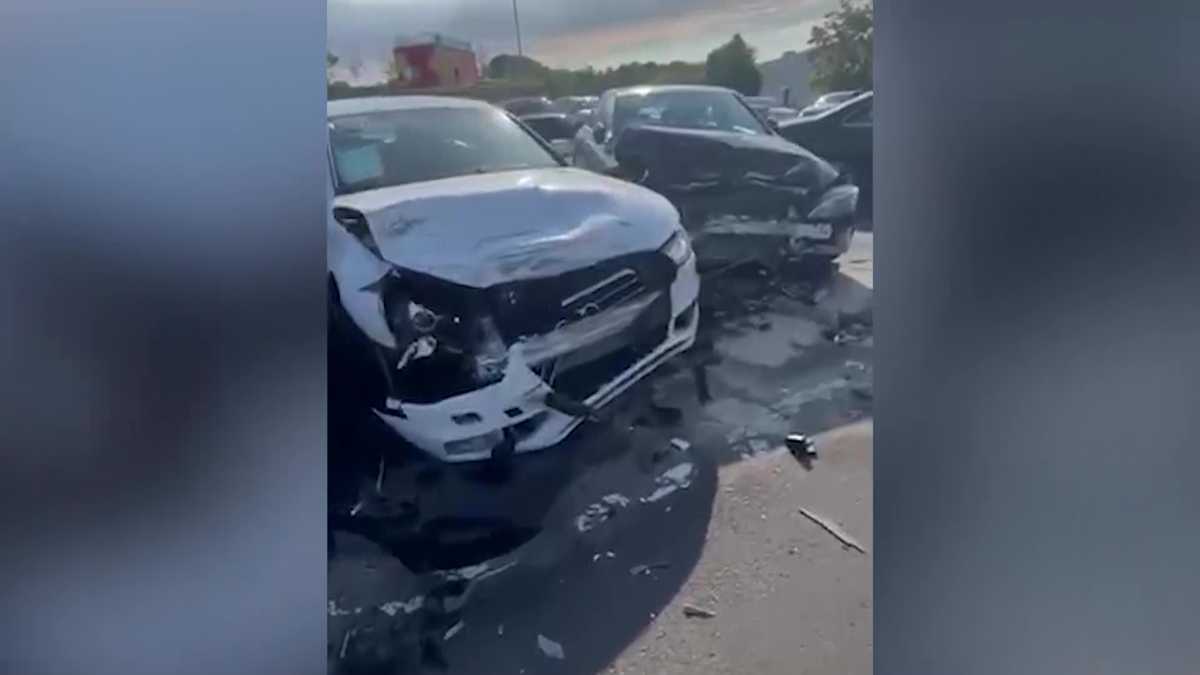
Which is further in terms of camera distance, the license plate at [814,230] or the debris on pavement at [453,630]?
the license plate at [814,230]

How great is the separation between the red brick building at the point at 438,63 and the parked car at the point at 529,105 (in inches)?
2.3

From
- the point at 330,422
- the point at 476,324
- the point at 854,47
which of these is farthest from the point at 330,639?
the point at 854,47

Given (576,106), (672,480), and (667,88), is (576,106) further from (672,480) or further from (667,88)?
(672,480)

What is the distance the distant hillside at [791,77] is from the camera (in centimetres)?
150

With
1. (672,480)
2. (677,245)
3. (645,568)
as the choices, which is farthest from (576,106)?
(645,568)

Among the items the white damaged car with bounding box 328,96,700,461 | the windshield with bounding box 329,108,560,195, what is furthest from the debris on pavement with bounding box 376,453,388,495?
the windshield with bounding box 329,108,560,195

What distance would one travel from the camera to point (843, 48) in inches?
59.4

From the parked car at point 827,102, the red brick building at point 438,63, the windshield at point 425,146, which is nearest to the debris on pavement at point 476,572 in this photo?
the windshield at point 425,146

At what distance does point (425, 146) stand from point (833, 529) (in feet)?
2.54

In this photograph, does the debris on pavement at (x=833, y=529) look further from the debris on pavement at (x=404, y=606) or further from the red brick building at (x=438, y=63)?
the red brick building at (x=438, y=63)
